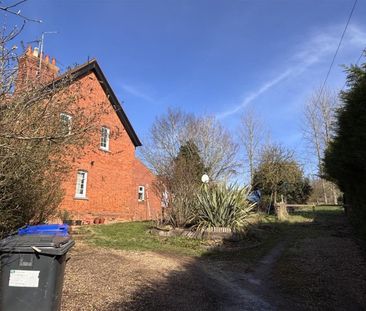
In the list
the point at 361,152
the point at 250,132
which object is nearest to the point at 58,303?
the point at 361,152

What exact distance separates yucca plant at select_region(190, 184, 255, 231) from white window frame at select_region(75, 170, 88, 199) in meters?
9.32

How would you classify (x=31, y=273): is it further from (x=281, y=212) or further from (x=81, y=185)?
(x=281, y=212)

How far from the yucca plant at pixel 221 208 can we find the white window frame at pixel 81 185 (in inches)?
367

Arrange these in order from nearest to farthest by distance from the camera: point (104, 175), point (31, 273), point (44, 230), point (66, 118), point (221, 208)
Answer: point (31, 273) < point (44, 230) < point (66, 118) < point (221, 208) < point (104, 175)

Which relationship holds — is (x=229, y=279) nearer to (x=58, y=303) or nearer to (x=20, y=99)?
(x=58, y=303)

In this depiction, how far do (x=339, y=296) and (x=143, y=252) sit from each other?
5.25m

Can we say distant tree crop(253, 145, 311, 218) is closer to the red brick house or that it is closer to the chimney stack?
the red brick house

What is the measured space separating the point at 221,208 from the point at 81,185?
10.7 m

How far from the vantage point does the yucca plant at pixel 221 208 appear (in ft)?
41.7

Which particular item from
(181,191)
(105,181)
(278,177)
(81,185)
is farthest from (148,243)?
(278,177)

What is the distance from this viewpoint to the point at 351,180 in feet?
33.6

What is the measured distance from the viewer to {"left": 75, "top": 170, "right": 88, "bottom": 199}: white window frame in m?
20.4

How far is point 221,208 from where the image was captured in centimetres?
1276

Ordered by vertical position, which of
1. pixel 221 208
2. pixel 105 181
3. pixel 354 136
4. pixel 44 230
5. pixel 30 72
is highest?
pixel 105 181
